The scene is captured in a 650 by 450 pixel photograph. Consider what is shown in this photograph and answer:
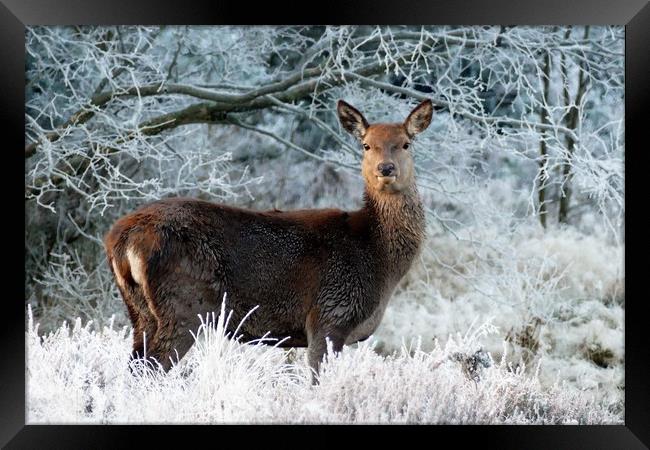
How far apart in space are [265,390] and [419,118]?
8.29ft

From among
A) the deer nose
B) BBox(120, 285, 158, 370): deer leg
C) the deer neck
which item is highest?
the deer nose

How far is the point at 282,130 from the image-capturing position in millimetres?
10555

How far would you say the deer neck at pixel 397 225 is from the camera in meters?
7.45

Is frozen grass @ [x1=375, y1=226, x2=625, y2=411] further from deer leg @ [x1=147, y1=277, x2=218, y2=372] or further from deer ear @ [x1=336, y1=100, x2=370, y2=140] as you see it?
deer leg @ [x1=147, y1=277, x2=218, y2=372]

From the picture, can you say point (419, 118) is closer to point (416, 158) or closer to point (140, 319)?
point (416, 158)

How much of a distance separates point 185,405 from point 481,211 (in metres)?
4.25

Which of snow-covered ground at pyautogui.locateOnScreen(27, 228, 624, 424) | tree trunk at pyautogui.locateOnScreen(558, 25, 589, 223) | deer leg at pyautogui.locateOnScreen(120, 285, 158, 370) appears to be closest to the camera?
deer leg at pyautogui.locateOnScreen(120, 285, 158, 370)

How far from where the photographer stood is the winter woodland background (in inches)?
350

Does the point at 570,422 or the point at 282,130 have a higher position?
the point at 282,130

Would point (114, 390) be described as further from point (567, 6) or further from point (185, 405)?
point (567, 6)

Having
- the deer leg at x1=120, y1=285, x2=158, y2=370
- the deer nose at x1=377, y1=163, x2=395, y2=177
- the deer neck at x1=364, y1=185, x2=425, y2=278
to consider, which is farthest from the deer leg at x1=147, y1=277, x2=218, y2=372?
the deer nose at x1=377, y1=163, x2=395, y2=177

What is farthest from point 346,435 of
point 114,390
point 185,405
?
point 114,390

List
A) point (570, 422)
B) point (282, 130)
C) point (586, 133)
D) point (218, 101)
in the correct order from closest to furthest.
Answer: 1. point (570, 422)
2. point (586, 133)
3. point (218, 101)
4. point (282, 130)

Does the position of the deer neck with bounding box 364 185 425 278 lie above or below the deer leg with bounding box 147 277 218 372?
above
